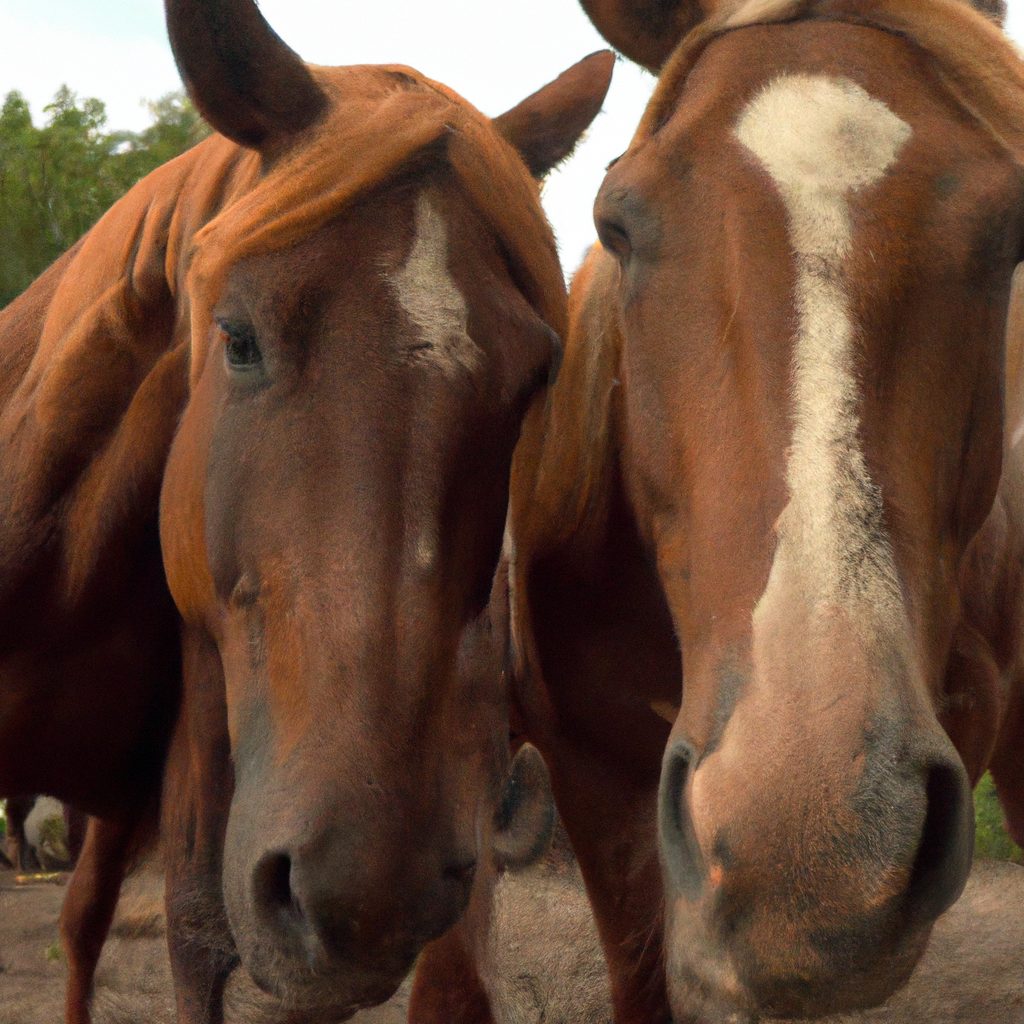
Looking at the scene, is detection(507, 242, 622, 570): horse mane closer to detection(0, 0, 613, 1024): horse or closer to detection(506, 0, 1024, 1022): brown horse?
detection(506, 0, 1024, 1022): brown horse

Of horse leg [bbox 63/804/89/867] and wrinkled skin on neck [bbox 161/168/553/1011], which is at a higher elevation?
wrinkled skin on neck [bbox 161/168/553/1011]

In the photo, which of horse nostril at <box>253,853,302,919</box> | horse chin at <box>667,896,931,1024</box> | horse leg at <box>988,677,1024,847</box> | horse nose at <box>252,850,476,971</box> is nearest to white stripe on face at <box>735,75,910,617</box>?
horse chin at <box>667,896,931,1024</box>

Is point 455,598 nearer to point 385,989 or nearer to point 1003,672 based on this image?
point 385,989

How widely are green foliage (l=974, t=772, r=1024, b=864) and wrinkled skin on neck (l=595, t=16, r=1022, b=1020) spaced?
3.98 metres

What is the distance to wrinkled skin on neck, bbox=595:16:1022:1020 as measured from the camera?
1.36 m

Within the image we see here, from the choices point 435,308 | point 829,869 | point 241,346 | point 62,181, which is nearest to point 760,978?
point 829,869

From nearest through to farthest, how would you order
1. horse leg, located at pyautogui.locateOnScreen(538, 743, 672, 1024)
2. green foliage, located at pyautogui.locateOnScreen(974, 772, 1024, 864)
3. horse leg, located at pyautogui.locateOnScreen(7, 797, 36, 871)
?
horse leg, located at pyautogui.locateOnScreen(538, 743, 672, 1024) < green foliage, located at pyautogui.locateOnScreen(974, 772, 1024, 864) < horse leg, located at pyautogui.locateOnScreen(7, 797, 36, 871)

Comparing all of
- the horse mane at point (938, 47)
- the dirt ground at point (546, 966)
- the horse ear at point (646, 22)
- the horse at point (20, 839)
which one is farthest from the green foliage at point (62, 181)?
the horse mane at point (938, 47)

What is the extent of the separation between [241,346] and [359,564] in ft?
1.64

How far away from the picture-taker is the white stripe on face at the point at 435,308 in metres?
2.03

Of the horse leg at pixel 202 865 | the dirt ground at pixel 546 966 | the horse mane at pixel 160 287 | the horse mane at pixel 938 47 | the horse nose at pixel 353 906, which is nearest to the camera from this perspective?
the horse nose at pixel 353 906

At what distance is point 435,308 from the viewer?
2.06 meters

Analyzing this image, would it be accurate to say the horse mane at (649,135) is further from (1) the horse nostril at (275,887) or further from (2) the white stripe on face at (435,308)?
(1) the horse nostril at (275,887)

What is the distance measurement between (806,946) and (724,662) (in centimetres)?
37
